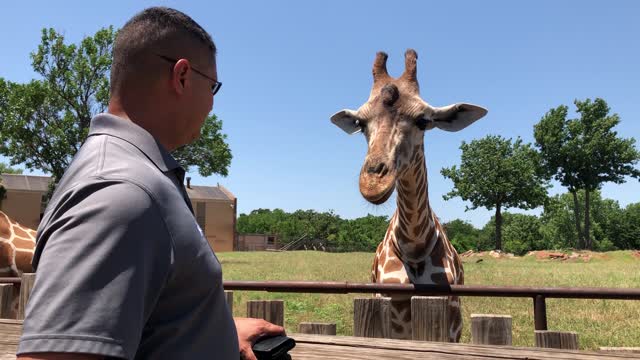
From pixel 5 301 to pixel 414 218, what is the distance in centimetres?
307

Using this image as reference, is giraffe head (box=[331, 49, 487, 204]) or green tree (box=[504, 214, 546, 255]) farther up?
green tree (box=[504, 214, 546, 255])

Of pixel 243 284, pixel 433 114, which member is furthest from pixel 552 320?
pixel 243 284

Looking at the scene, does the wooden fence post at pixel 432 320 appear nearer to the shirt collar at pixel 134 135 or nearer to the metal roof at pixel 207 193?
the shirt collar at pixel 134 135

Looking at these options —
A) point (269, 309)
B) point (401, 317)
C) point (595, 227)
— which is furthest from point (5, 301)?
point (595, 227)

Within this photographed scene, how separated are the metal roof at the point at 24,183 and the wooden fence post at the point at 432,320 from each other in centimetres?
4745

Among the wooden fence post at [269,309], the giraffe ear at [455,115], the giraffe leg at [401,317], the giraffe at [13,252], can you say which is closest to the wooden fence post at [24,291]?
the wooden fence post at [269,309]

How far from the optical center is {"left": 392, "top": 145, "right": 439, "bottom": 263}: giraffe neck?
4.32 metres

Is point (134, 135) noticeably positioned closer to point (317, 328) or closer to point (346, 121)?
point (317, 328)

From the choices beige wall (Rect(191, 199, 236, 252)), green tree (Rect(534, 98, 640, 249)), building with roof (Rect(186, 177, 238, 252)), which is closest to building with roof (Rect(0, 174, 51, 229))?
building with roof (Rect(186, 177, 238, 252))

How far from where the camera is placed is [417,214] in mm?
Result: 4359

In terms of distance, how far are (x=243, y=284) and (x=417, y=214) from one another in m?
1.68

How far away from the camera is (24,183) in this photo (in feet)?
147

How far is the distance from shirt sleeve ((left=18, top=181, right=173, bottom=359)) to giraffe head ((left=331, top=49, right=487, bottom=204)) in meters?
2.80

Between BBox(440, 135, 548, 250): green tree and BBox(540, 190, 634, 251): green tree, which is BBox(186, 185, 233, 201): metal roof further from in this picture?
BBox(540, 190, 634, 251): green tree
